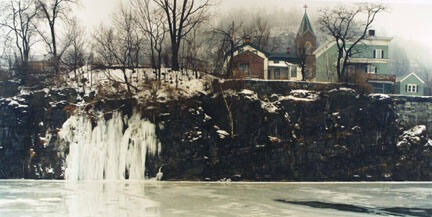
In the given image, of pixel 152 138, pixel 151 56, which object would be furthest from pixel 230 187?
pixel 151 56

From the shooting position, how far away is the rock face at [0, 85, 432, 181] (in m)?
16.1

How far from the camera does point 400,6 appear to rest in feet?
52.5

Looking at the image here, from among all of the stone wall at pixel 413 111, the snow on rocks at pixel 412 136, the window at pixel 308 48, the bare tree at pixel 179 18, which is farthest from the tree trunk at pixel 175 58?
the snow on rocks at pixel 412 136

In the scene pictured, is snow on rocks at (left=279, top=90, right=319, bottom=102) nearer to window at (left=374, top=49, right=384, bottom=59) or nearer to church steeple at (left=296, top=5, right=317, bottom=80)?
church steeple at (left=296, top=5, right=317, bottom=80)

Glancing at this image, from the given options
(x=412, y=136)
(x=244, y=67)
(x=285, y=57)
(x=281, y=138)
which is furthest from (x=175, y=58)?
(x=412, y=136)

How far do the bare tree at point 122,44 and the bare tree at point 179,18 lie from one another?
4.22ft

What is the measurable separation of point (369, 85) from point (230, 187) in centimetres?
743

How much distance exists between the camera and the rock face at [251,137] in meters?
16.1

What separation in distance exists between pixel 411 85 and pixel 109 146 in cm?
1247

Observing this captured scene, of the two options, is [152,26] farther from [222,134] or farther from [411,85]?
[411,85]

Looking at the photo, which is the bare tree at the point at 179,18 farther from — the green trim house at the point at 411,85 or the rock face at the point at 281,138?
the green trim house at the point at 411,85

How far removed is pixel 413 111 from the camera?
18375mm

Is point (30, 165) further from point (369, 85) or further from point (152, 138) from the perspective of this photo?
point (369, 85)

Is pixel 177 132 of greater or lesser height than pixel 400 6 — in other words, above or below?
below
